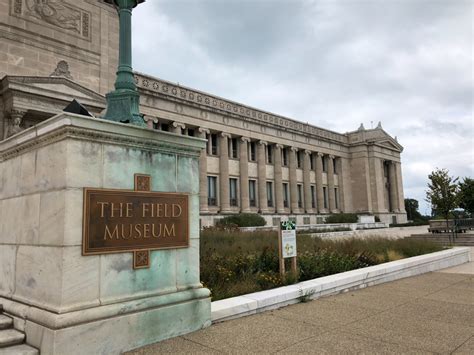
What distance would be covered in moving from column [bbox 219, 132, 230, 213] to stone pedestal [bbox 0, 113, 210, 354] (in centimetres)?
3127

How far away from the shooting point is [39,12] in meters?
23.0

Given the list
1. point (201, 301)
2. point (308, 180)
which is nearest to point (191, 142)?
point (201, 301)

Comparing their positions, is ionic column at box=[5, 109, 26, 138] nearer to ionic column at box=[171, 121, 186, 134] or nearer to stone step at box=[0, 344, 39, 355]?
ionic column at box=[171, 121, 186, 134]

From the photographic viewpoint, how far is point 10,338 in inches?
180

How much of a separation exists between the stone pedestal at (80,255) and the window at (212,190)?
1221 inches

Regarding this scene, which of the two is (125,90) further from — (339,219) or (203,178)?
(339,219)

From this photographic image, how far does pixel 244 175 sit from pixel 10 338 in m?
35.4

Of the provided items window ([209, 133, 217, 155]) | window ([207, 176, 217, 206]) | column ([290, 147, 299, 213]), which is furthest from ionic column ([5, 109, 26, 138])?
column ([290, 147, 299, 213])

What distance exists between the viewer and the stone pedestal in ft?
14.8

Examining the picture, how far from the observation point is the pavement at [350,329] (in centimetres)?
489

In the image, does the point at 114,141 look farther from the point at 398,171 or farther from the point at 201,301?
the point at 398,171

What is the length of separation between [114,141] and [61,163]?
74 centimetres

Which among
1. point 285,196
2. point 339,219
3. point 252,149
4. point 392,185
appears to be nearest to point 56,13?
point 252,149

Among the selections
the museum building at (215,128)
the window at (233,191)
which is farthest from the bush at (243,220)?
the window at (233,191)
